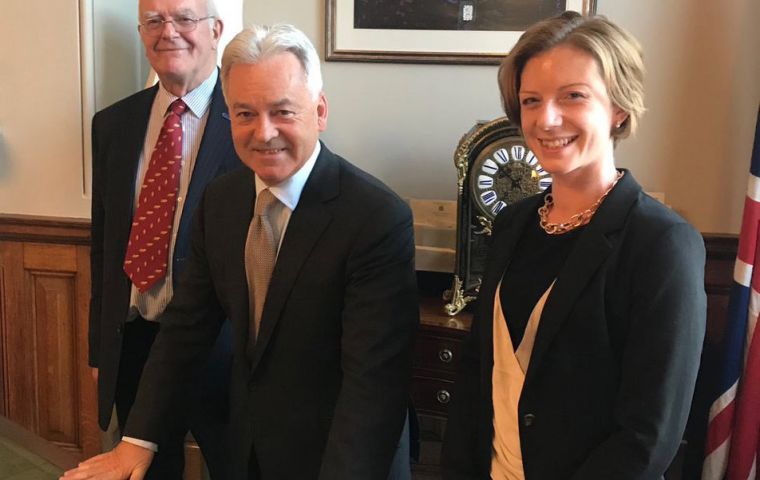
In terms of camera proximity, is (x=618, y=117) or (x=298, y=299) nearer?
(x=618, y=117)

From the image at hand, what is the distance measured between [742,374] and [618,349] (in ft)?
3.33

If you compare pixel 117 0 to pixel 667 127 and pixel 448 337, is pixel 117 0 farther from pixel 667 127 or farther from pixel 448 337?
pixel 667 127

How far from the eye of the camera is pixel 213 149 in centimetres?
178

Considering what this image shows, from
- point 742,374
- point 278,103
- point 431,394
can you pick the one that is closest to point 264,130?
point 278,103

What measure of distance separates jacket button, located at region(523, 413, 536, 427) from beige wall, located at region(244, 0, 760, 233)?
1247 millimetres

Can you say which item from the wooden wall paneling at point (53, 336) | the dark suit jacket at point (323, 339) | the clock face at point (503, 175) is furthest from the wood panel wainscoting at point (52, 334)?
the dark suit jacket at point (323, 339)

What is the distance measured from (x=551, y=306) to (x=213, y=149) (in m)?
1.02

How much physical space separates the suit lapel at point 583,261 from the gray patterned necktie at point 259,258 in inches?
20.7

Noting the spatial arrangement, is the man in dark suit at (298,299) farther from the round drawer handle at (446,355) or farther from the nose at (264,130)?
the round drawer handle at (446,355)

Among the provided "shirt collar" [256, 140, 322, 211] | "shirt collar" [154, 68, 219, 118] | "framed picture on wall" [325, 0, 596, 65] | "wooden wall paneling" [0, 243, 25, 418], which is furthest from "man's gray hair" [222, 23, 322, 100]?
"wooden wall paneling" [0, 243, 25, 418]

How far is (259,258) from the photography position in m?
1.34

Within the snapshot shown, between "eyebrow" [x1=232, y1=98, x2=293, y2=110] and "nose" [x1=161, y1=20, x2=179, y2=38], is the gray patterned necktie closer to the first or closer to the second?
"eyebrow" [x1=232, y1=98, x2=293, y2=110]

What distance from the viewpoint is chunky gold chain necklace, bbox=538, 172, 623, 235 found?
1148 millimetres

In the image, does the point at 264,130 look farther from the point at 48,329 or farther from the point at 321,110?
the point at 48,329
